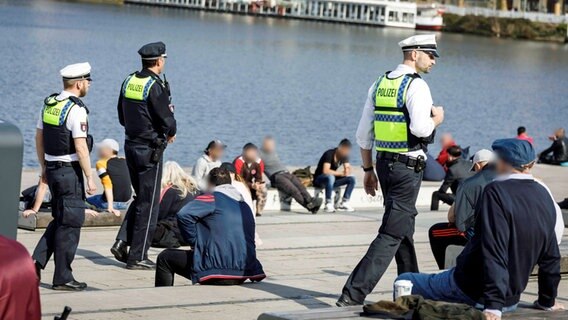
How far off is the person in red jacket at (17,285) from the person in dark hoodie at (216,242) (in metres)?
4.66

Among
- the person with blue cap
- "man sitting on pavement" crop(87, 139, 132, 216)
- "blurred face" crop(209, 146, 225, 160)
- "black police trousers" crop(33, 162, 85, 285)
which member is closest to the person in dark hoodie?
"black police trousers" crop(33, 162, 85, 285)

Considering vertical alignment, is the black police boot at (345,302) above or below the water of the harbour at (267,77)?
above

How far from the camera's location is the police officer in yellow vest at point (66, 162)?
11133 mm

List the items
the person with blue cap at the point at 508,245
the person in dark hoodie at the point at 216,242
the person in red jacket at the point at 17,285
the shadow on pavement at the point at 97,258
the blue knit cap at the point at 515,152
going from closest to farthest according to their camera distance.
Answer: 1. the person in red jacket at the point at 17,285
2. the person with blue cap at the point at 508,245
3. the blue knit cap at the point at 515,152
4. the person in dark hoodie at the point at 216,242
5. the shadow on pavement at the point at 97,258

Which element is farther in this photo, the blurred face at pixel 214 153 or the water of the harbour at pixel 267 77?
the water of the harbour at pixel 267 77

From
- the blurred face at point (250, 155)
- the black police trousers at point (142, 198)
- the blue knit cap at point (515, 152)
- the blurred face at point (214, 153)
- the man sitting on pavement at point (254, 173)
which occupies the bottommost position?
the man sitting on pavement at point (254, 173)

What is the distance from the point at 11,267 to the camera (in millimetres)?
5785

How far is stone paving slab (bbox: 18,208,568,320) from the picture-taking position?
30.9ft

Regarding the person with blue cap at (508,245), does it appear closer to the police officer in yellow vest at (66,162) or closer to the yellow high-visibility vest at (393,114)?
the yellow high-visibility vest at (393,114)

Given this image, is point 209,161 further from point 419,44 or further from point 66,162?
point 419,44

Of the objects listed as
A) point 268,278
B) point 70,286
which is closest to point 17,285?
point 70,286

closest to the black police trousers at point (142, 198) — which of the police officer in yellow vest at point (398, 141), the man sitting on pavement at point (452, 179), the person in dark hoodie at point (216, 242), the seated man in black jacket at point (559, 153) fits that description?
the person in dark hoodie at point (216, 242)

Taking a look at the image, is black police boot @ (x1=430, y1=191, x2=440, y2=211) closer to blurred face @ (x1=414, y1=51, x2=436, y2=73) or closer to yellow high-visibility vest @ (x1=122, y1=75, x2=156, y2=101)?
yellow high-visibility vest @ (x1=122, y1=75, x2=156, y2=101)

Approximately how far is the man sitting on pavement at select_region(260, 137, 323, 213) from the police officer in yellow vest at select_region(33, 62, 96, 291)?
7.60 meters
